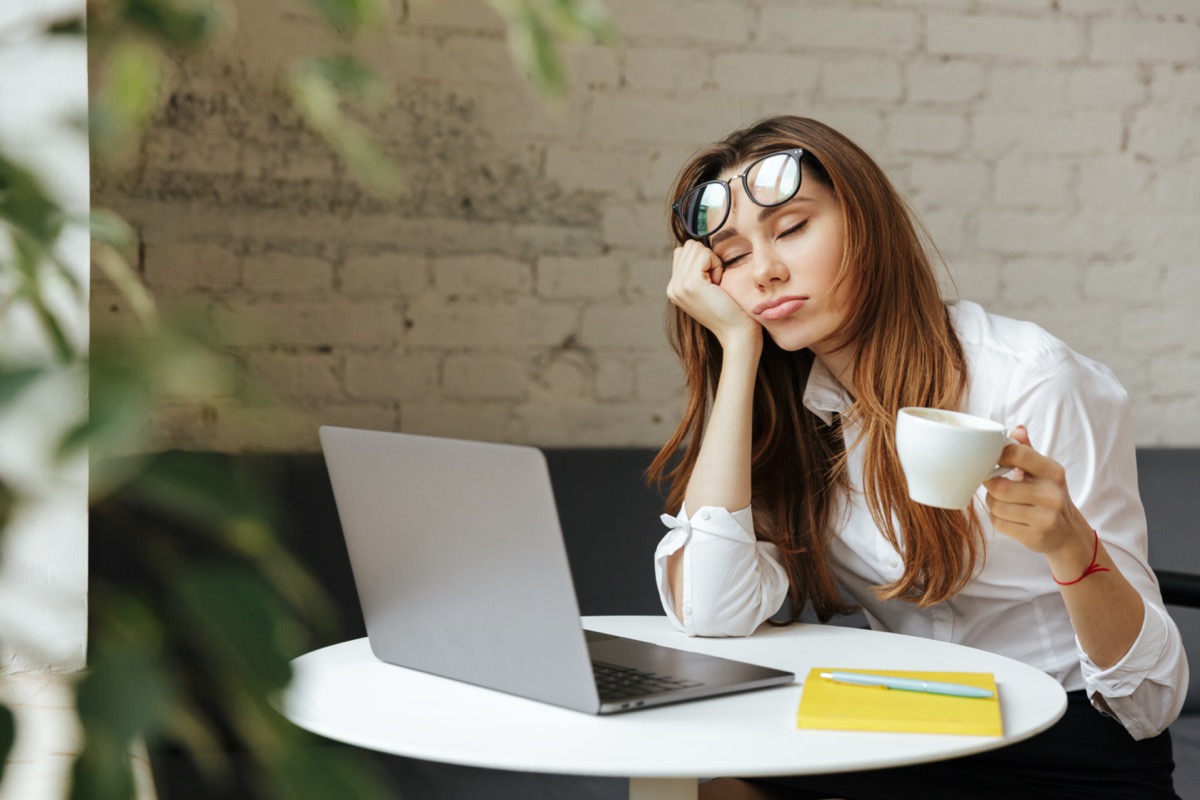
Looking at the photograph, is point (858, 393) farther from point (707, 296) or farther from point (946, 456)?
point (946, 456)

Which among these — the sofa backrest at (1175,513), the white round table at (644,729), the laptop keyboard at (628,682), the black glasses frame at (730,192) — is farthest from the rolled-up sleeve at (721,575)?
the sofa backrest at (1175,513)

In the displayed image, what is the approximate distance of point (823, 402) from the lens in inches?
64.0

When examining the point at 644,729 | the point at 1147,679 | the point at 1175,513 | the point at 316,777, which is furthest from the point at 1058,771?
the point at 316,777

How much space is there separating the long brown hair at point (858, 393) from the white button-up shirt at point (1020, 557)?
34 mm

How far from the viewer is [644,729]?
3.17 feet

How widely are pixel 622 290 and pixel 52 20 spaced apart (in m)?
2.19

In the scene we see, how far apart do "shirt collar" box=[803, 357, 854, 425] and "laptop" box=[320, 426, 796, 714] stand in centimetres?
50

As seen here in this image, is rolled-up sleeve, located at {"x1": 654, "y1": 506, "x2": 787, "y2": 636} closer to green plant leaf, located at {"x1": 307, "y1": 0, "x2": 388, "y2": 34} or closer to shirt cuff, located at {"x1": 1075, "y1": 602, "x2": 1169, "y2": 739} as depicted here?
shirt cuff, located at {"x1": 1075, "y1": 602, "x2": 1169, "y2": 739}

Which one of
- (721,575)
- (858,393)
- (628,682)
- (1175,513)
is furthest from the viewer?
(1175,513)

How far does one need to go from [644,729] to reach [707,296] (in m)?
0.75

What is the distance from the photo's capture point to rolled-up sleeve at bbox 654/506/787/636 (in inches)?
55.0

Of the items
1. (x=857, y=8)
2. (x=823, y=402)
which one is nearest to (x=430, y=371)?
(x=823, y=402)

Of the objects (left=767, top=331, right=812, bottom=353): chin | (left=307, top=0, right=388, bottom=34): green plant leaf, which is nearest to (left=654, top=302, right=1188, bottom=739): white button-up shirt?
(left=767, top=331, right=812, bottom=353): chin

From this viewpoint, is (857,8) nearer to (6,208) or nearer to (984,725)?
(984,725)
